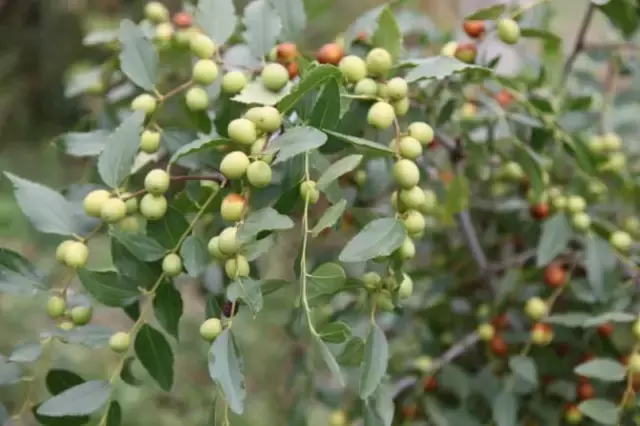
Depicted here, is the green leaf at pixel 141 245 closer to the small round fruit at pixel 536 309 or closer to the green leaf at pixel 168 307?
the green leaf at pixel 168 307

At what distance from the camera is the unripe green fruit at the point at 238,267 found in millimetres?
331

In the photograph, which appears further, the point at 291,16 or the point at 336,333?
the point at 291,16

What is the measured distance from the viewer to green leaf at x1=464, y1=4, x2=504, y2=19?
45cm

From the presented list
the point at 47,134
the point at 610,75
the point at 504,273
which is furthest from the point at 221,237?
the point at 47,134

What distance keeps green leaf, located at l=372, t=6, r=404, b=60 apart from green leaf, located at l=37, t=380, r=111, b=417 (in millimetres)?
247

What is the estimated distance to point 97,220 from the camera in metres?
0.41

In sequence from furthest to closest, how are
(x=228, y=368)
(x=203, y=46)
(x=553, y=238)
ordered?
(x=553, y=238), (x=203, y=46), (x=228, y=368)

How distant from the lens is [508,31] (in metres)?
0.45

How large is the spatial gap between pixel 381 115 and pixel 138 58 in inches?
6.9

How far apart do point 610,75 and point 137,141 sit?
505 mm

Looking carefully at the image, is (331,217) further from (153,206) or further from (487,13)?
(487,13)

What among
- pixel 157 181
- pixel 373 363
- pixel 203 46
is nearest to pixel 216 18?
pixel 203 46

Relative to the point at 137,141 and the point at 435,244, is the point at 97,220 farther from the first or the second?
the point at 435,244

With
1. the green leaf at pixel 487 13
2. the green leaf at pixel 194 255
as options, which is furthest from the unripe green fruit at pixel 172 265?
the green leaf at pixel 487 13
